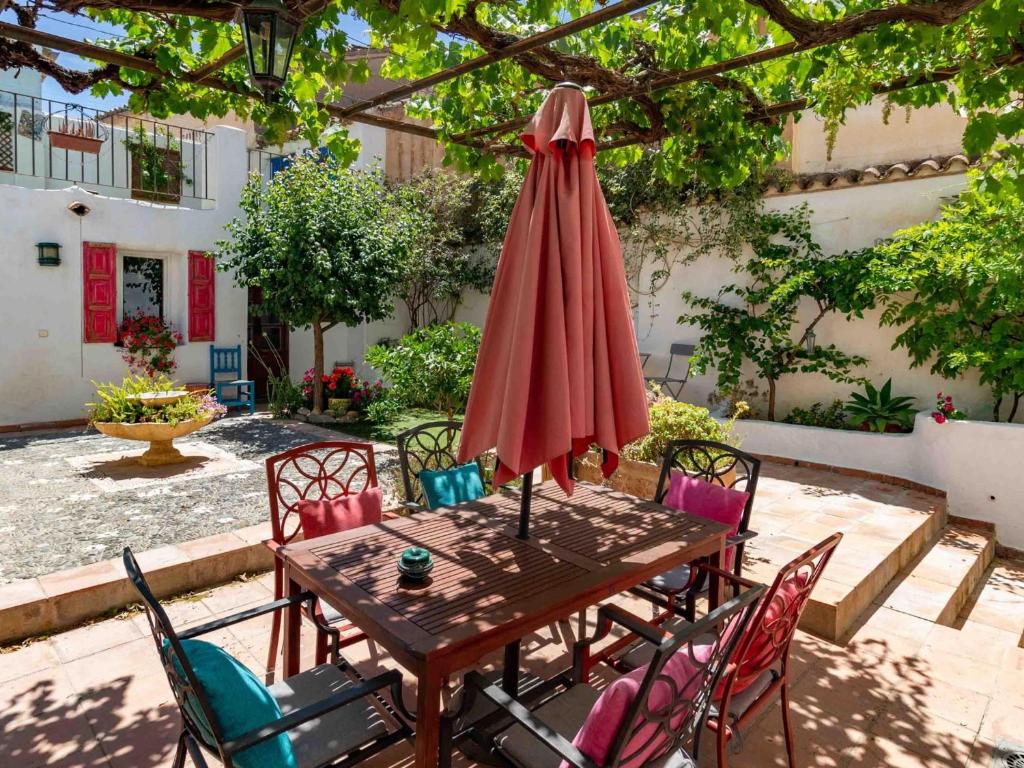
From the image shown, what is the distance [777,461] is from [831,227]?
9.42ft

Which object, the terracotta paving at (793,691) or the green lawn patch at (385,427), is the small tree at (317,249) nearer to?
the green lawn patch at (385,427)

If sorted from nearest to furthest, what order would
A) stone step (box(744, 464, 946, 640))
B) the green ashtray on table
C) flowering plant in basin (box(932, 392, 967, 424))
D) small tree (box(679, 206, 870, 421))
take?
the green ashtray on table < stone step (box(744, 464, 946, 640)) < flowering plant in basin (box(932, 392, 967, 424)) < small tree (box(679, 206, 870, 421))

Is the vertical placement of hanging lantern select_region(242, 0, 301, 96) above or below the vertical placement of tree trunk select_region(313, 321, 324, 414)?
above

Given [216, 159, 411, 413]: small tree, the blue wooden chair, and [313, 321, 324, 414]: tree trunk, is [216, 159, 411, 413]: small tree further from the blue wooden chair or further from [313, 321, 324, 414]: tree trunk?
the blue wooden chair

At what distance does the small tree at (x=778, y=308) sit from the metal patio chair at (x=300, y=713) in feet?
21.7

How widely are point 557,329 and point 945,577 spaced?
3986 millimetres

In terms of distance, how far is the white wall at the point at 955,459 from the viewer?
5582 millimetres

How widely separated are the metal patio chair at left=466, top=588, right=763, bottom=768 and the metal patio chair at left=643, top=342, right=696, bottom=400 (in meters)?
6.75

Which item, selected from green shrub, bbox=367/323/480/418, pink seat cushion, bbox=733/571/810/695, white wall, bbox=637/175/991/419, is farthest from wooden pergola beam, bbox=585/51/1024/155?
white wall, bbox=637/175/991/419

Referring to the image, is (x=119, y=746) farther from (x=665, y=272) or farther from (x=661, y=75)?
(x=665, y=272)

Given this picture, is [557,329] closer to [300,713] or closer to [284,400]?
[300,713]

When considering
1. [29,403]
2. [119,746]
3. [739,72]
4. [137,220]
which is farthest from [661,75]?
[29,403]

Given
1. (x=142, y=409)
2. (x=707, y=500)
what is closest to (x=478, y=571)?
(x=707, y=500)

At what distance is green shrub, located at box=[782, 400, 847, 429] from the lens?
734 centimetres
